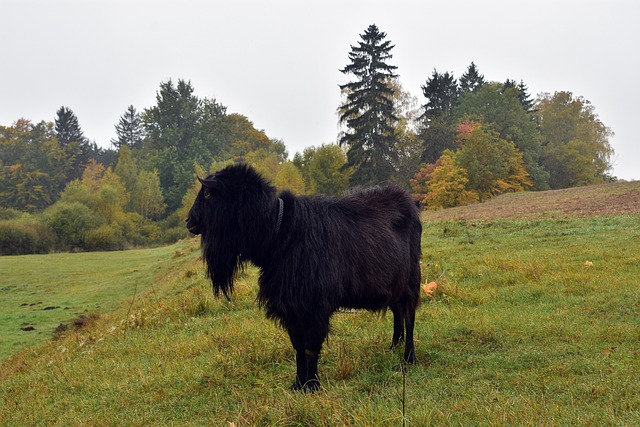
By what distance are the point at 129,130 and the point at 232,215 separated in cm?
11454

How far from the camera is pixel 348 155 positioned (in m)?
49.0

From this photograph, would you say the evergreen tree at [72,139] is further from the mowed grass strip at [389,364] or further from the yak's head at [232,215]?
the yak's head at [232,215]

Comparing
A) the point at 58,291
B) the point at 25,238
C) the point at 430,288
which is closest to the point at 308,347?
the point at 430,288

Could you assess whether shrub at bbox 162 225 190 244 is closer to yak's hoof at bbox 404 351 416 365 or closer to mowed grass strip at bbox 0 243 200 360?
mowed grass strip at bbox 0 243 200 360

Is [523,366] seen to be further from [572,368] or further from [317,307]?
[317,307]

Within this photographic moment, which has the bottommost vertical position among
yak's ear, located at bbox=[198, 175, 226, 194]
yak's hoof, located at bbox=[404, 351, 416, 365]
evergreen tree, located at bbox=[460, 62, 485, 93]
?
yak's hoof, located at bbox=[404, 351, 416, 365]

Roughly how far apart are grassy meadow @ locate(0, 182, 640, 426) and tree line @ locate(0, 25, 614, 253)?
33.8m

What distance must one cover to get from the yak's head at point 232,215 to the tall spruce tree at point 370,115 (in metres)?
42.2

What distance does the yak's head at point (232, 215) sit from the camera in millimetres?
4762

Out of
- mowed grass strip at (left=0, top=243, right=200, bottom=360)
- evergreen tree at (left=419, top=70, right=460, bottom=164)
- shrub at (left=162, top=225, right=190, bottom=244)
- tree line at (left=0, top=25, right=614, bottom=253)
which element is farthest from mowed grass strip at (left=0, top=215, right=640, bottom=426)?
shrub at (left=162, top=225, right=190, bottom=244)

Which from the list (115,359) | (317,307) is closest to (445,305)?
(317,307)

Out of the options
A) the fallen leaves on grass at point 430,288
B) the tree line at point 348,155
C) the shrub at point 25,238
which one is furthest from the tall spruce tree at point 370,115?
the fallen leaves on grass at point 430,288

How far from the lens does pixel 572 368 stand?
4809 mm

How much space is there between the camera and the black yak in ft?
15.1
